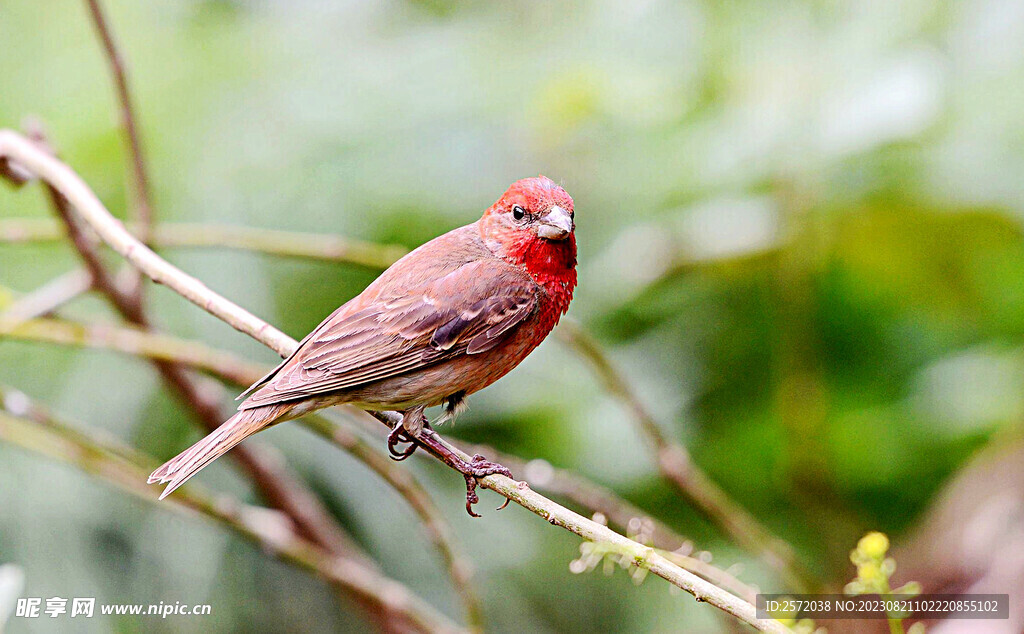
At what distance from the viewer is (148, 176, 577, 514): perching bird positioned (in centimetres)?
277

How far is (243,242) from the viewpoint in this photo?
307 centimetres

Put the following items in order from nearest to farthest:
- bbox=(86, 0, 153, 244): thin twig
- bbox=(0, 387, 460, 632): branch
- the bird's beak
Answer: the bird's beak → bbox=(86, 0, 153, 244): thin twig → bbox=(0, 387, 460, 632): branch

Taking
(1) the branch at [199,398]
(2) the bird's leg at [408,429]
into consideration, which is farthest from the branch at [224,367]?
(1) the branch at [199,398]

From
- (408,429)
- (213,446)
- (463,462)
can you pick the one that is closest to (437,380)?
(408,429)

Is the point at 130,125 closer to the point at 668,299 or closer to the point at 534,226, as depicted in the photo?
the point at 534,226

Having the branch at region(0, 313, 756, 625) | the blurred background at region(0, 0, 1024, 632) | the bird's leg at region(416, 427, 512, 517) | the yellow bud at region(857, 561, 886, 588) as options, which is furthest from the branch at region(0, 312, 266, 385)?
the yellow bud at region(857, 561, 886, 588)

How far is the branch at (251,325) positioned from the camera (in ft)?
5.76

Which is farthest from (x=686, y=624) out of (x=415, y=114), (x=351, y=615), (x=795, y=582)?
(x=415, y=114)

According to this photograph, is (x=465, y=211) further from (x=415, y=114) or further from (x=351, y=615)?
(x=351, y=615)

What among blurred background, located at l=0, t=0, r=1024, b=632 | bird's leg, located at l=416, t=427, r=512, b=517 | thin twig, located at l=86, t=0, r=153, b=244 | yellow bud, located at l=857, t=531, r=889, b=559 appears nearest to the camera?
yellow bud, located at l=857, t=531, r=889, b=559

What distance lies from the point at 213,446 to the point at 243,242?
0.81 meters

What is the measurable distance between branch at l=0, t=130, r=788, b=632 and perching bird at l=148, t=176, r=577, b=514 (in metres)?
0.18

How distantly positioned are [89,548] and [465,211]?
1.97 meters

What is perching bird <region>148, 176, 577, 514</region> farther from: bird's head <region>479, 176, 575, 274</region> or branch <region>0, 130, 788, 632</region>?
branch <region>0, 130, 788, 632</region>
